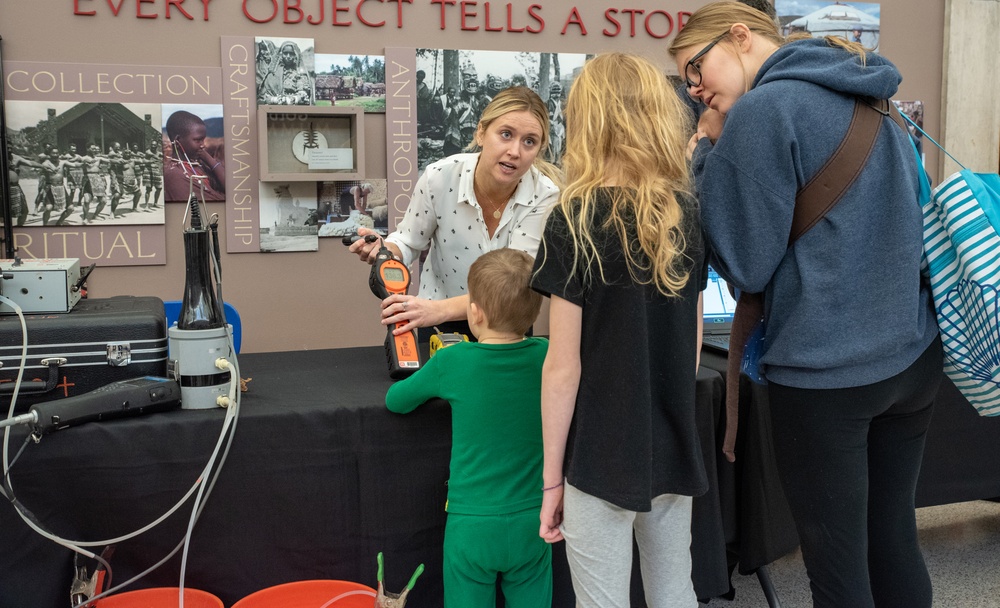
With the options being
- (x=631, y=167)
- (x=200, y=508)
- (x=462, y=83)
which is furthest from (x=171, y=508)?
(x=462, y=83)

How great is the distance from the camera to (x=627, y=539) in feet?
4.12

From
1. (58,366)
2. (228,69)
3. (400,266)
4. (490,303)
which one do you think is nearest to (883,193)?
(490,303)

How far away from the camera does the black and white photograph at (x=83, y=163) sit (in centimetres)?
294

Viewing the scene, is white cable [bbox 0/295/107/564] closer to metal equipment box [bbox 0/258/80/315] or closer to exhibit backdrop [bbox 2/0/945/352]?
metal equipment box [bbox 0/258/80/315]

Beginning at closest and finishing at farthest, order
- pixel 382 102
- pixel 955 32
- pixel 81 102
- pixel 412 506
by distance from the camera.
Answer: pixel 412 506 → pixel 81 102 → pixel 382 102 → pixel 955 32

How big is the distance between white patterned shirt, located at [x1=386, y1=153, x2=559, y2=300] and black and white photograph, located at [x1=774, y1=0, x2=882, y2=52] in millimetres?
2316

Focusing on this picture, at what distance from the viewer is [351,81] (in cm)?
324

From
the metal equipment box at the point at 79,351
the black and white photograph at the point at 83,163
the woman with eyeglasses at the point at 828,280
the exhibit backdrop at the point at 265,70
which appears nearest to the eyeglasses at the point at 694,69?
the woman with eyeglasses at the point at 828,280

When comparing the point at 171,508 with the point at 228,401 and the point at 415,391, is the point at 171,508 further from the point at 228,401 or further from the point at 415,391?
the point at 415,391

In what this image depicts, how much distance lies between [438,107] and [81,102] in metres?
1.39

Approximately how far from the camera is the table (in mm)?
1425

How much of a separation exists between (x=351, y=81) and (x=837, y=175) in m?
2.46

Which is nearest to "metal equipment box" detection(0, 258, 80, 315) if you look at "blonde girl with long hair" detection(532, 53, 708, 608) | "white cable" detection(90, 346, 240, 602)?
"white cable" detection(90, 346, 240, 602)

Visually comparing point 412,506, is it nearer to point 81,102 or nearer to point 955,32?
point 81,102
